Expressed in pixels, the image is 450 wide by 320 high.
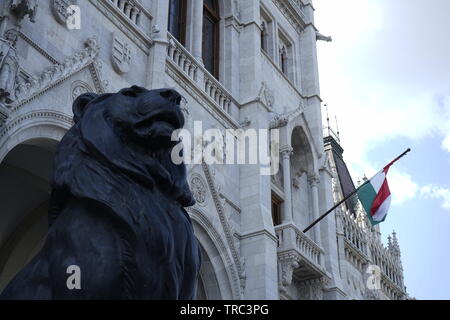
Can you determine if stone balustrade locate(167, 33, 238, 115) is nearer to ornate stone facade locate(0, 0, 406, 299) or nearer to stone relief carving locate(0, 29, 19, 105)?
ornate stone facade locate(0, 0, 406, 299)

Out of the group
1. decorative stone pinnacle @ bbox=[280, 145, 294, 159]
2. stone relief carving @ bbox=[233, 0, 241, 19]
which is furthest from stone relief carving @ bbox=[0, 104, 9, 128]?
stone relief carving @ bbox=[233, 0, 241, 19]

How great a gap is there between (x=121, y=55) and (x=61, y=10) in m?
1.52

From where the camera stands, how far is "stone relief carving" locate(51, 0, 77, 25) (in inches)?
412

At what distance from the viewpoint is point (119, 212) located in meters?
3.38

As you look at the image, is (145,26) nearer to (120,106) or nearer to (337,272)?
(337,272)

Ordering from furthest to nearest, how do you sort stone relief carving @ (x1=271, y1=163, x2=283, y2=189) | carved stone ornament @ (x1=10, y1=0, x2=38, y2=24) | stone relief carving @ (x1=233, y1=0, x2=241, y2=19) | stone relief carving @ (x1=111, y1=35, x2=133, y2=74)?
1. stone relief carving @ (x1=233, y1=0, x2=241, y2=19)
2. stone relief carving @ (x1=271, y1=163, x2=283, y2=189)
3. stone relief carving @ (x1=111, y1=35, x2=133, y2=74)
4. carved stone ornament @ (x1=10, y1=0, x2=38, y2=24)

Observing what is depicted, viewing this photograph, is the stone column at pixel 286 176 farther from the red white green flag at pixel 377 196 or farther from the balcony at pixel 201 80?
the red white green flag at pixel 377 196

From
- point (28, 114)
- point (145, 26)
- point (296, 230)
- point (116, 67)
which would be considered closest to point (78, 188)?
point (28, 114)

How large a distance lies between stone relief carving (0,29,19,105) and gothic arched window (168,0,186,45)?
22.6 feet

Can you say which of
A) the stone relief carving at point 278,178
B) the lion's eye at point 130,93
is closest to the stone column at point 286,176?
the stone relief carving at point 278,178

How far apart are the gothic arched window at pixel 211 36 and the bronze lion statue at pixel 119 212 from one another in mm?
12740

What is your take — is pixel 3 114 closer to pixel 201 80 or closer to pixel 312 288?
pixel 201 80

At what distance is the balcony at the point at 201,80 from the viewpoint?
13.8 meters
